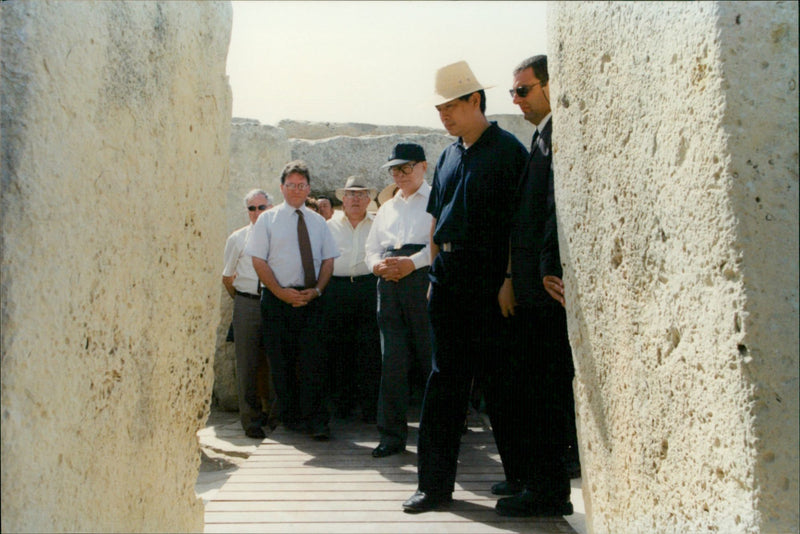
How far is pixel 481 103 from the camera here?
3.80 meters

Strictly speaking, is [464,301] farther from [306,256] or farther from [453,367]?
[306,256]

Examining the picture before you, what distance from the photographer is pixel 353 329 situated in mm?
6555

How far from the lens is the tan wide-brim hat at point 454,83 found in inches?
144

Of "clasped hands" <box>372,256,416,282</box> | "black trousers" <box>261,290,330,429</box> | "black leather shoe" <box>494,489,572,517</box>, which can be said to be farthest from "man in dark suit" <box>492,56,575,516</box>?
"black trousers" <box>261,290,330,429</box>

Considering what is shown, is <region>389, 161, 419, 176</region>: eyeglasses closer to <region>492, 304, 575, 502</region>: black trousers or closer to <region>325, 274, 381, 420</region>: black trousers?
<region>325, 274, 381, 420</region>: black trousers

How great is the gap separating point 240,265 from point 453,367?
10.8 ft

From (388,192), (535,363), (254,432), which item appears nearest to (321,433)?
(254,432)

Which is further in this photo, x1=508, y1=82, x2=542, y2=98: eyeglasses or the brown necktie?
the brown necktie

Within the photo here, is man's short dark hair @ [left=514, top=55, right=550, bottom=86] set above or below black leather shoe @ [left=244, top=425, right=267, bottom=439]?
above

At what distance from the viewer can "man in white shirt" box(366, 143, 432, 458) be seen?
491 centimetres

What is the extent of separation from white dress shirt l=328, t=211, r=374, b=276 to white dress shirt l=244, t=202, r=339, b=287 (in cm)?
57

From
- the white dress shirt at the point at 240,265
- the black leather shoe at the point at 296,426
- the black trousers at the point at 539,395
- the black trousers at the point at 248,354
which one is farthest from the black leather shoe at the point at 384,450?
the white dress shirt at the point at 240,265

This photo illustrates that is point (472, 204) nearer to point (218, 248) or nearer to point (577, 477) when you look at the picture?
point (218, 248)

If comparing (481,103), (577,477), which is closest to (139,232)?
(481,103)
